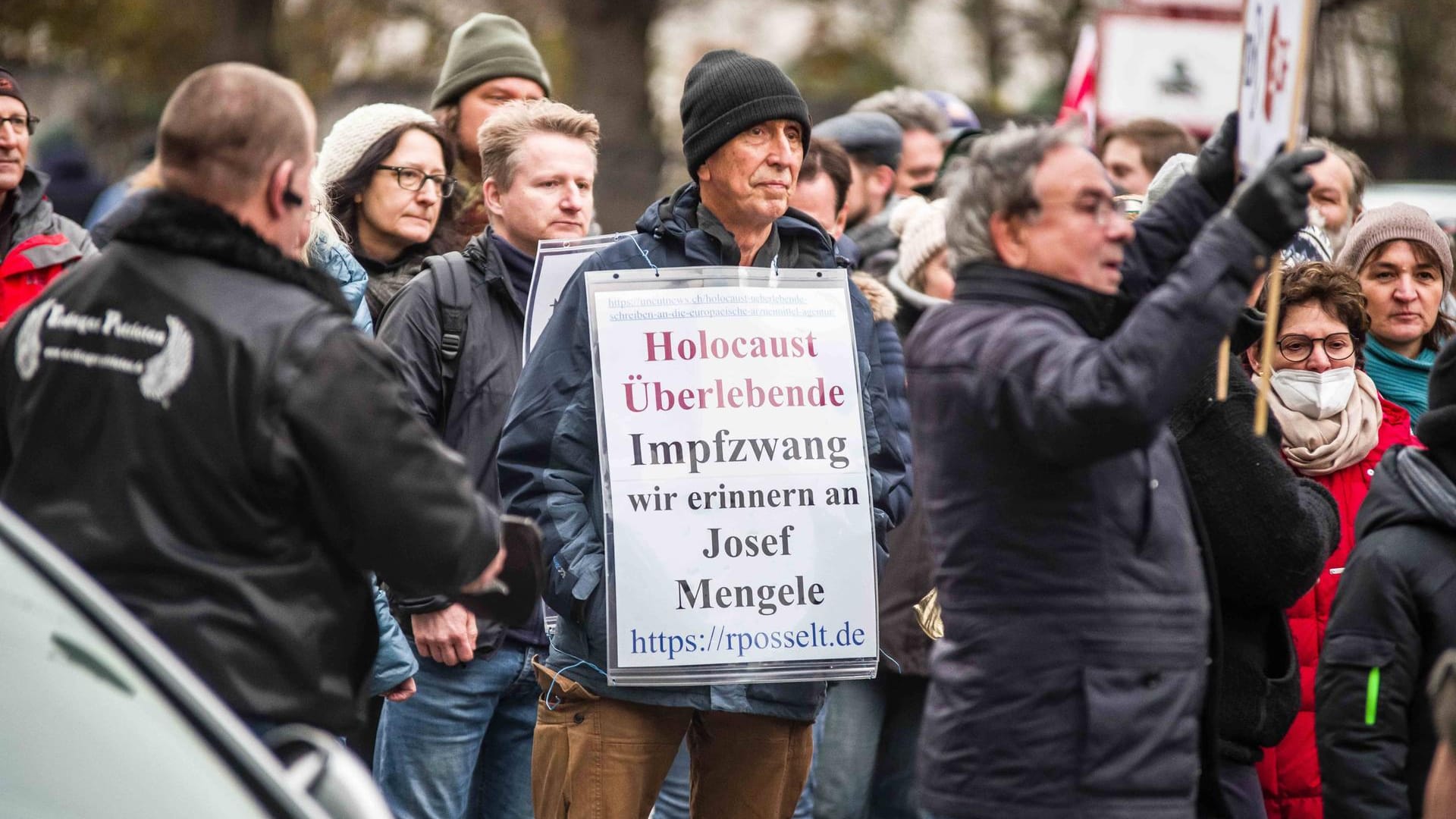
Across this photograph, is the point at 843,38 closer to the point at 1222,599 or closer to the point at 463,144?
the point at 463,144

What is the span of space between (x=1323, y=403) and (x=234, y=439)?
9.61ft

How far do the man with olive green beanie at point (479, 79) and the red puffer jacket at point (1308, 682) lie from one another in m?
2.93

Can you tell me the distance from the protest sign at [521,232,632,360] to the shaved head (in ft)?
5.35

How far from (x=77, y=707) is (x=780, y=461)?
2.01 metres

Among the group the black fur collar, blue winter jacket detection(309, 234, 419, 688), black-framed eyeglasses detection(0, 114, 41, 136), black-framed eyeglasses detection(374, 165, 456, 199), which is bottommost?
blue winter jacket detection(309, 234, 419, 688)

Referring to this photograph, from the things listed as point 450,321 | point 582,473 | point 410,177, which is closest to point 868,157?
point 410,177

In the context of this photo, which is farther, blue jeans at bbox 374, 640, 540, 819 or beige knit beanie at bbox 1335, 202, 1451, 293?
beige knit beanie at bbox 1335, 202, 1451, 293

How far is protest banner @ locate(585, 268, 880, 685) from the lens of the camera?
4.21m

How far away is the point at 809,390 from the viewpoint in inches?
171

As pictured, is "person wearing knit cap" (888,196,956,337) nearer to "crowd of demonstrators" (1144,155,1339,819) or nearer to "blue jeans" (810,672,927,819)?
"blue jeans" (810,672,927,819)

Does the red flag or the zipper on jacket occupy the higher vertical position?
the red flag

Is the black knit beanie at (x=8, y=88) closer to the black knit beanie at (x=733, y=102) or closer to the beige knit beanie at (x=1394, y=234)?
the black knit beanie at (x=733, y=102)

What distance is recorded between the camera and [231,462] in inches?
118

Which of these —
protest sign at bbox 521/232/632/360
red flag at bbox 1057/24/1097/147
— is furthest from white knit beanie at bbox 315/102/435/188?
red flag at bbox 1057/24/1097/147
